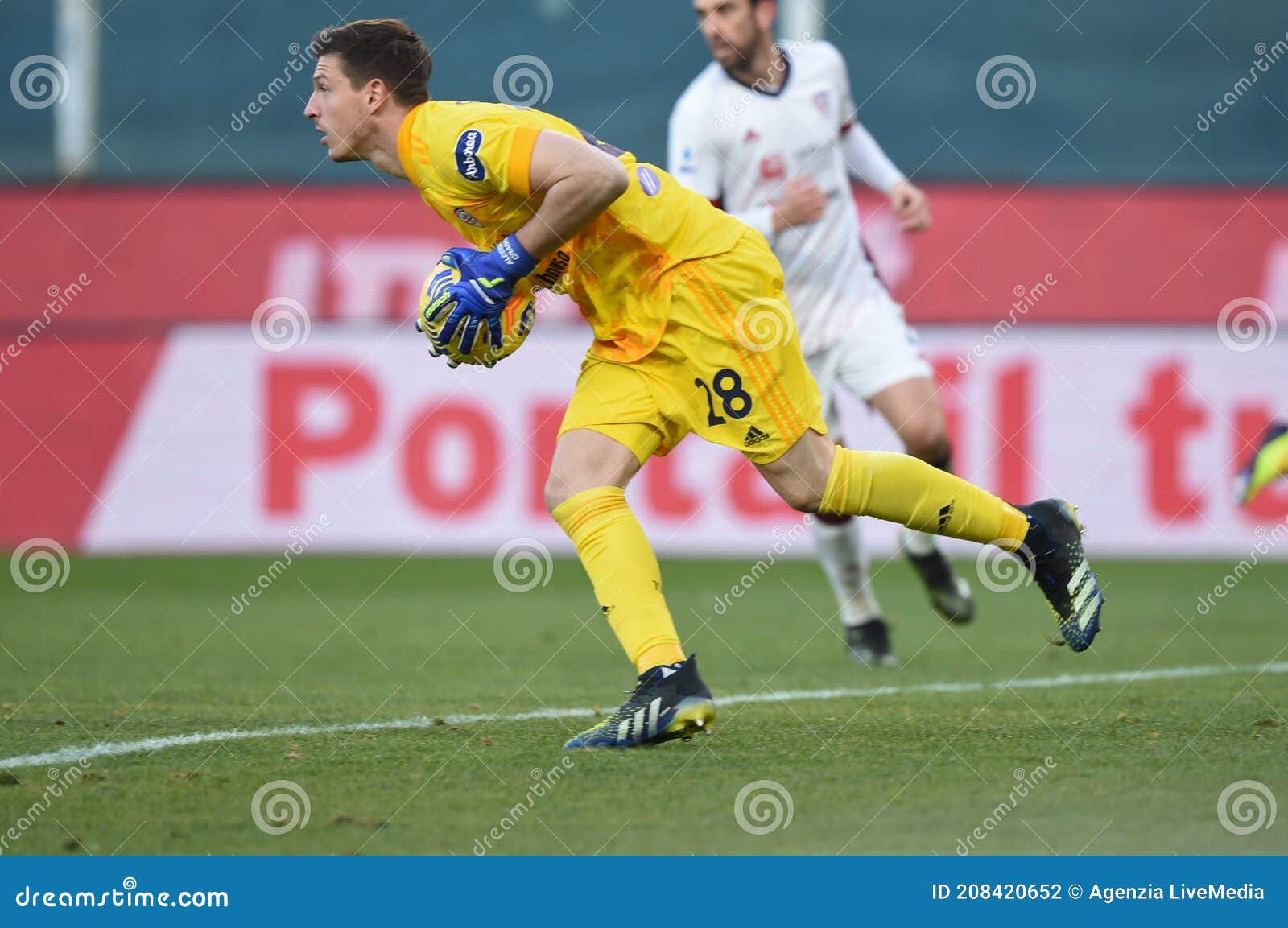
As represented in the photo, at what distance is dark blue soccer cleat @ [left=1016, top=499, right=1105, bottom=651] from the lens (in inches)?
194

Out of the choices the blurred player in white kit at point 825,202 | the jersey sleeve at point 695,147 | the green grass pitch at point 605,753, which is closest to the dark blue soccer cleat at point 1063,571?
the green grass pitch at point 605,753

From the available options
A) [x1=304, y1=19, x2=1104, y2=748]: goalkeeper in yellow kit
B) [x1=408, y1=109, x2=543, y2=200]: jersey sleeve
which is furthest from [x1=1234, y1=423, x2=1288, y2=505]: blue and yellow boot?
[x1=408, y1=109, x2=543, y2=200]: jersey sleeve

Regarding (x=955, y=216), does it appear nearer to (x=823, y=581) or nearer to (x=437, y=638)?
(x=823, y=581)

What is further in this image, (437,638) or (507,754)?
(437,638)

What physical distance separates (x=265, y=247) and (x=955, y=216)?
4.76m

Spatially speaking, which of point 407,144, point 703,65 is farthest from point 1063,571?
point 703,65

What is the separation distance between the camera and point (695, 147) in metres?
6.68

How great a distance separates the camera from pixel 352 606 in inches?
364

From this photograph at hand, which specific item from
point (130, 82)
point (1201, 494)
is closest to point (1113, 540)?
point (1201, 494)

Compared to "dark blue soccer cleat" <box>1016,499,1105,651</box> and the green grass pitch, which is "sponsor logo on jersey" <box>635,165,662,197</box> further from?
the green grass pitch

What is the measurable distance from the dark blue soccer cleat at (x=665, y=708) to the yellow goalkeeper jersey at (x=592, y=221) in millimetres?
881

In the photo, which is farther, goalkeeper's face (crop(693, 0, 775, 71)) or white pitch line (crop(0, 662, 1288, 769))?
goalkeeper's face (crop(693, 0, 775, 71))

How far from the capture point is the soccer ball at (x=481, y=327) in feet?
14.5

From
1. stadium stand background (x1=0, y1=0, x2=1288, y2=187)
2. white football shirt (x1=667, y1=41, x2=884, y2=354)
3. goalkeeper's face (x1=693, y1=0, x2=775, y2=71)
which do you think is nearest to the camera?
goalkeeper's face (x1=693, y1=0, x2=775, y2=71)
